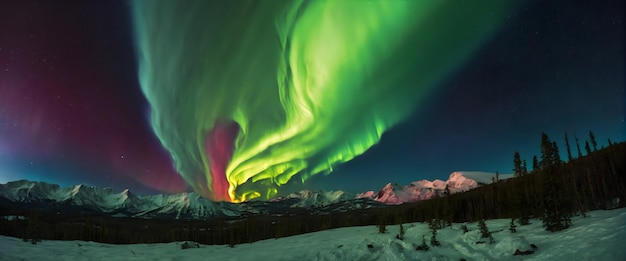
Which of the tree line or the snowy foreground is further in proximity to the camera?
the tree line

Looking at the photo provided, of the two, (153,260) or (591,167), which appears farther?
(591,167)

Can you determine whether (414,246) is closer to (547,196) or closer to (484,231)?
(484,231)

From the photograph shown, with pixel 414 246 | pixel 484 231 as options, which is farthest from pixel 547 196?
pixel 414 246

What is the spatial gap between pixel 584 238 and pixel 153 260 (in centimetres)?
1872

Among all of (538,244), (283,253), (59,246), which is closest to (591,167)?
(538,244)

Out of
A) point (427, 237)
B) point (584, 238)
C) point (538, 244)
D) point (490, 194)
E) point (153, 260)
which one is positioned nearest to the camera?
point (584, 238)

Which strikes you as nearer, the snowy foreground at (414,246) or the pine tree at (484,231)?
the snowy foreground at (414,246)

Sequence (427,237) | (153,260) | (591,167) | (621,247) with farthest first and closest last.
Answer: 1. (591,167)
2. (427,237)
3. (153,260)
4. (621,247)

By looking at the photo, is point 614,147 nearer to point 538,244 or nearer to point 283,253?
point 538,244

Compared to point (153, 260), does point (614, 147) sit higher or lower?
higher

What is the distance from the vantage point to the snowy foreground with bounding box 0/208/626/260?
11.2m

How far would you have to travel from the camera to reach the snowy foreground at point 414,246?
11186mm

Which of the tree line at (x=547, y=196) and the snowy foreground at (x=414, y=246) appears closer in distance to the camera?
the snowy foreground at (x=414, y=246)

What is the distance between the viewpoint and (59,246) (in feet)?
61.1
